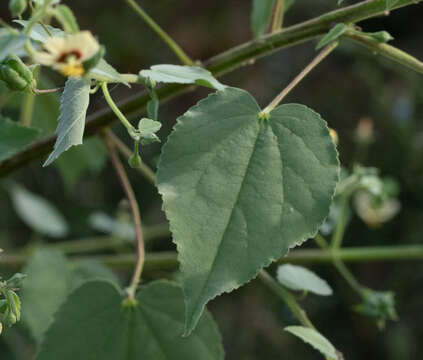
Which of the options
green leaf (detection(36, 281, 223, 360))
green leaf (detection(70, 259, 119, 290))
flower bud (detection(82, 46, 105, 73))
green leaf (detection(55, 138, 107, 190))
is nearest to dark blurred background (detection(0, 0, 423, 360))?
green leaf (detection(55, 138, 107, 190))

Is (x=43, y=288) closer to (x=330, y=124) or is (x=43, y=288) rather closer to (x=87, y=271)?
(x=87, y=271)

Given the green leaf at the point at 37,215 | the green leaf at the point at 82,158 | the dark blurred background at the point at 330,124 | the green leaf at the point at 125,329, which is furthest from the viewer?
the dark blurred background at the point at 330,124

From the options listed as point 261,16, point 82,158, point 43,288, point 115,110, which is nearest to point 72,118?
point 115,110

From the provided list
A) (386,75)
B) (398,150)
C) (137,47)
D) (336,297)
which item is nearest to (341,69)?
(386,75)

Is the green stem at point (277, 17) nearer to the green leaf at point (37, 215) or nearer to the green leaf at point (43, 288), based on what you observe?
the green leaf at point (43, 288)

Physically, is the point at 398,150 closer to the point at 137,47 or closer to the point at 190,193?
the point at 137,47

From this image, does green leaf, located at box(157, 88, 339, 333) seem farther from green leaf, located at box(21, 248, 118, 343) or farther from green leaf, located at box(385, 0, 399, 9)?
green leaf, located at box(21, 248, 118, 343)

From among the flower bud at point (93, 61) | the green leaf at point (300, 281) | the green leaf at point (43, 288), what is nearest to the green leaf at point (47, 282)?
the green leaf at point (43, 288)
